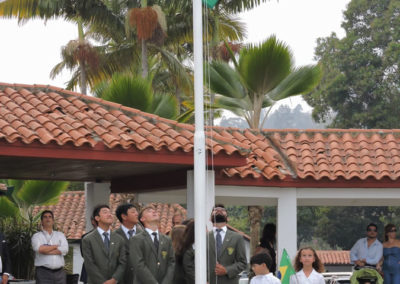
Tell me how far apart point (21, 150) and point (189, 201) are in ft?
10.8

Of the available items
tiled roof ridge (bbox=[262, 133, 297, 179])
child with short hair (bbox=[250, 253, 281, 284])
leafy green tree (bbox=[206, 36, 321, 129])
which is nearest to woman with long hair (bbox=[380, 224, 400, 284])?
tiled roof ridge (bbox=[262, 133, 297, 179])

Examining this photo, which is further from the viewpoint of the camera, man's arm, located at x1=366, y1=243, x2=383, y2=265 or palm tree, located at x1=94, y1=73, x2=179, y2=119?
palm tree, located at x1=94, y1=73, x2=179, y2=119

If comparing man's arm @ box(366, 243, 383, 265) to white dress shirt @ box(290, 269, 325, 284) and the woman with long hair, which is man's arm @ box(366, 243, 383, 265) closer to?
the woman with long hair

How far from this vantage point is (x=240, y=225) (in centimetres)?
5600

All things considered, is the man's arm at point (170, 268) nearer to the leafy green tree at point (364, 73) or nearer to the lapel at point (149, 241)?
the lapel at point (149, 241)

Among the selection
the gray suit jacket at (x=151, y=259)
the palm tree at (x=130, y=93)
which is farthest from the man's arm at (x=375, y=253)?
the palm tree at (x=130, y=93)

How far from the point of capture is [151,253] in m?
10.6

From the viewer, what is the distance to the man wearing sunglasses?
15.3m

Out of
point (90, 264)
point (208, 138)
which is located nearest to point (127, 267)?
point (90, 264)

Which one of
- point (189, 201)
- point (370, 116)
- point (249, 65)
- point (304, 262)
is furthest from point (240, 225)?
point (304, 262)

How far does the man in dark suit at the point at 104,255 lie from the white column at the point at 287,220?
5901 mm

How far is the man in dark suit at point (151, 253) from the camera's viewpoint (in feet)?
34.6

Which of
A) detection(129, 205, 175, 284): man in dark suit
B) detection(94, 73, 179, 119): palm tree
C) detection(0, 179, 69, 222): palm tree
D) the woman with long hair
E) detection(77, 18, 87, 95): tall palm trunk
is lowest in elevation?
the woman with long hair

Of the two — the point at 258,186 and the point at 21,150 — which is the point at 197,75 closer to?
the point at 21,150
